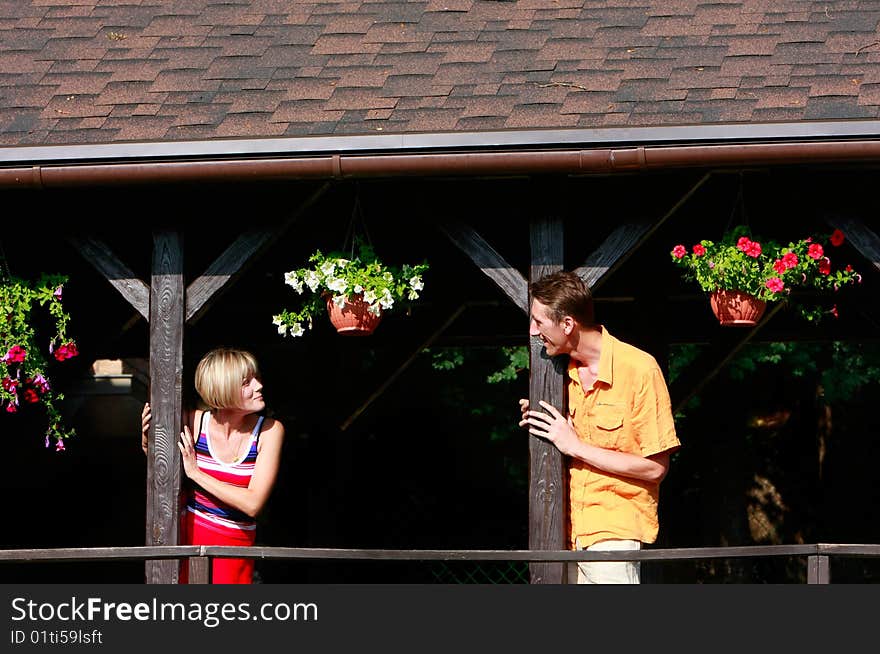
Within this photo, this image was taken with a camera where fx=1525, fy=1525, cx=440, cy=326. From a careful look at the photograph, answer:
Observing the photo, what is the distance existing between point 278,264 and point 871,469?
855 centimetres

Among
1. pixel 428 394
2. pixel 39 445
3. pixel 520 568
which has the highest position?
pixel 428 394

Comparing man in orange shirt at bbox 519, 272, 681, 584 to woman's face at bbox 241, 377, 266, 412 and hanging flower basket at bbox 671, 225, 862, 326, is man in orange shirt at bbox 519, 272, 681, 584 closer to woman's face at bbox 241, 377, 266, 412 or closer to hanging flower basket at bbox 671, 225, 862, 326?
hanging flower basket at bbox 671, 225, 862, 326

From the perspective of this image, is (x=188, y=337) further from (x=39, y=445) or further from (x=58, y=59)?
(x=39, y=445)

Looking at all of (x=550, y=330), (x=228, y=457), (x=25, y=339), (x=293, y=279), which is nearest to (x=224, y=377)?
(x=228, y=457)

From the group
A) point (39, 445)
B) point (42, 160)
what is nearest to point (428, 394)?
point (39, 445)

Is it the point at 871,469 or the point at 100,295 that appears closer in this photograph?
the point at 100,295

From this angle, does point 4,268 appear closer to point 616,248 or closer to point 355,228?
point 355,228

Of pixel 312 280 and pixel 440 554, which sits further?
pixel 312 280

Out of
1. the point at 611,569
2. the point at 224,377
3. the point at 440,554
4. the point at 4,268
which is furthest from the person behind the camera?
the point at 4,268

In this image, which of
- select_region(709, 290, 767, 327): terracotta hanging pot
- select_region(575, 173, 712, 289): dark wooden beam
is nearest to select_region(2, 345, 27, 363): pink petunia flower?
select_region(575, 173, 712, 289): dark wooden beam

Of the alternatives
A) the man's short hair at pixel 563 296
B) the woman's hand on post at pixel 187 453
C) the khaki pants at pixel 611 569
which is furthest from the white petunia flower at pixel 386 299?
the khaki pants at pixel 611 569

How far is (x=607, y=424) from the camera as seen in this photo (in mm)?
6172

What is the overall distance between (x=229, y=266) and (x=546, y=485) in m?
1.70

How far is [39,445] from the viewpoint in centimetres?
1196
